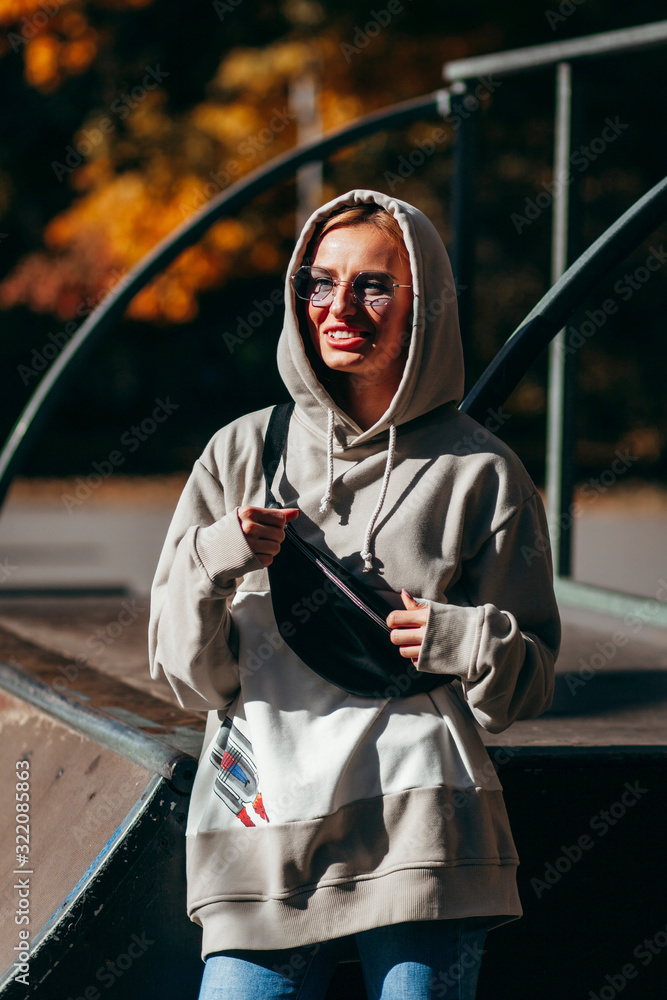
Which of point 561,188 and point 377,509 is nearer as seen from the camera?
point 377,509

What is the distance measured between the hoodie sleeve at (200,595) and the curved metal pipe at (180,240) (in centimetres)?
243

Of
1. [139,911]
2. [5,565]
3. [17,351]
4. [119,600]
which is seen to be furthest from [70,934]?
[17,351]

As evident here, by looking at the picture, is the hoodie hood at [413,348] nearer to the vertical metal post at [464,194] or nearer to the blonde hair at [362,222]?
the blonde hair at [362,222]

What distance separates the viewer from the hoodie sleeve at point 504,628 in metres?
1.75

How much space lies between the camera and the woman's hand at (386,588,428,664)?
5.75 feet

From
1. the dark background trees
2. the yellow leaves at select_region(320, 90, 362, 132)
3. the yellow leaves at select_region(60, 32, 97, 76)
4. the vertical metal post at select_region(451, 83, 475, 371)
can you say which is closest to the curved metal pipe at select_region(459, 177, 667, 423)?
the vertical metal post at select_region(451, 83, 475, 371)

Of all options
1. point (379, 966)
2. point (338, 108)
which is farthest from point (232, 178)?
point (379, 966)

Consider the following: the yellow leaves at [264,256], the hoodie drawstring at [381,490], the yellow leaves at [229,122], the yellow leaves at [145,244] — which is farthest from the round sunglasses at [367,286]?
the yellow leaves at [264,256]

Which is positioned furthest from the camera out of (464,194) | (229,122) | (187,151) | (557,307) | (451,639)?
(187,151)

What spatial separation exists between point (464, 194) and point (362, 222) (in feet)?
8.16

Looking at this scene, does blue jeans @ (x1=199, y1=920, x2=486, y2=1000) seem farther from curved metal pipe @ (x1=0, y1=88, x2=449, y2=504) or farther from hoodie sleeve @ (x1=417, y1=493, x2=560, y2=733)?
curved metal pipe @ (x1=0, y1=88, x2=449, y2=504)

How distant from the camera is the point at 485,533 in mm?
1854

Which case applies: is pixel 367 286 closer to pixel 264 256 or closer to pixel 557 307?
pixel 557 307

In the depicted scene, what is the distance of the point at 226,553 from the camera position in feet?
5.81
